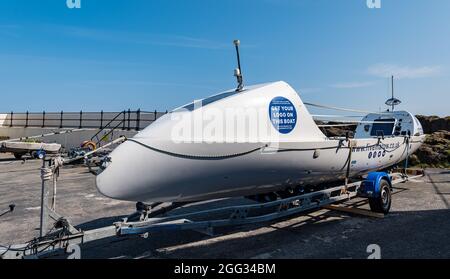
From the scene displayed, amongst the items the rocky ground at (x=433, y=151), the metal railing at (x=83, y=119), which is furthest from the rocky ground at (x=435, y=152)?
the metal railing at (x=83, y=119)

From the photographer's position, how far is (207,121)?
16.8ft

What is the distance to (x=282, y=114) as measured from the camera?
5.90 m

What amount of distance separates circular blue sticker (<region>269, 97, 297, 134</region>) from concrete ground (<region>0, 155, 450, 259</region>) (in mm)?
1959

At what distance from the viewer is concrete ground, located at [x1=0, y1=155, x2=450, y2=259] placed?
5363 mm

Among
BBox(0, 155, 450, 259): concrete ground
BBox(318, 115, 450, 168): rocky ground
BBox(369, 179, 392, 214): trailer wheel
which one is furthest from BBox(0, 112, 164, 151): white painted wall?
BBox(369, 179, 392, 214): trailer wheel

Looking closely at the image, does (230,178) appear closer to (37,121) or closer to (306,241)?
(306,241)

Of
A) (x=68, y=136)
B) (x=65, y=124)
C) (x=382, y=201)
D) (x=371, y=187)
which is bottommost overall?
(x=382, y=201)

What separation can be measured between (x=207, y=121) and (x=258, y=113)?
36.4 inches

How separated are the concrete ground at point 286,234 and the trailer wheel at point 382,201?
0.23 m

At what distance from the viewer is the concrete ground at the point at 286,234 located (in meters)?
5.36

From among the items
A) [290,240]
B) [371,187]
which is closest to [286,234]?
[290,240]

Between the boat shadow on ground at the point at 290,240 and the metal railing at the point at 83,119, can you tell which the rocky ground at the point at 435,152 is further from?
the metal railing at the point at 83,119

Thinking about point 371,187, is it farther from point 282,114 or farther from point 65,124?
point 65,124

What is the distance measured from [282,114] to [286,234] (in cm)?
221
